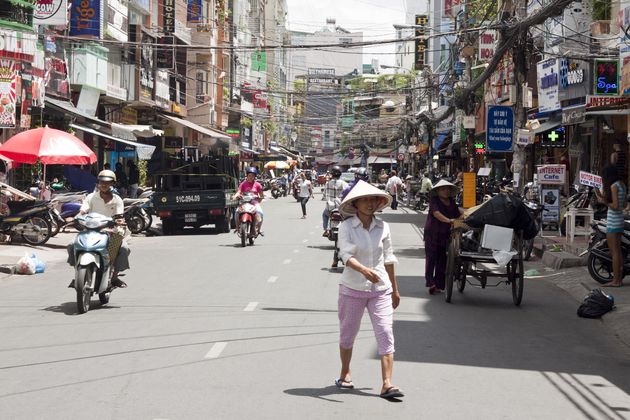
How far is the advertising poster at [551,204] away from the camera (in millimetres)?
23484

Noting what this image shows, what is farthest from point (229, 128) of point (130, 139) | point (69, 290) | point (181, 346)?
point (181, 346)

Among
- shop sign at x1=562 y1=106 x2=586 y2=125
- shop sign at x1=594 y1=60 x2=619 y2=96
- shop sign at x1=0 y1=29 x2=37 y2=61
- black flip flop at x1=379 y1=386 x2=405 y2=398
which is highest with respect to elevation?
shop sign at x1=0 y1=29 x2=37 y2=61

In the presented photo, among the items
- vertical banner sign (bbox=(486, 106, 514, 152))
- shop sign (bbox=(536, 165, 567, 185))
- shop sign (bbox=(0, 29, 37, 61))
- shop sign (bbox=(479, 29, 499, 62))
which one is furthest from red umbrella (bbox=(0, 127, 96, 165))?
shop sign (bbox=(479, 29, 499, 62))

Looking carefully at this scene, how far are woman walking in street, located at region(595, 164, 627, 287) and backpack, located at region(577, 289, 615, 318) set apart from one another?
240 centimetres

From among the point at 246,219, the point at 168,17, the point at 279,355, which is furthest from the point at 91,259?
the point at 168,17

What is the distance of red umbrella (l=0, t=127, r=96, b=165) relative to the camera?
71.8 feet

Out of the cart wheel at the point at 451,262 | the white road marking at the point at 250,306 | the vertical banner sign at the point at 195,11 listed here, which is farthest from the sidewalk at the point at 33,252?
the vertical banner sign at the point at 195,11

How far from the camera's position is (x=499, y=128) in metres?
24.6

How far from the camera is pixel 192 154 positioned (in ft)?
117

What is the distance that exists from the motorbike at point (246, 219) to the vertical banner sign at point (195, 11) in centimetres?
3534

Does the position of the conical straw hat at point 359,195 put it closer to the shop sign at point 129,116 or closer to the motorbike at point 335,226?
the motorbike at point 335,226

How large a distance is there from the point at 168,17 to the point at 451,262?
36.8m

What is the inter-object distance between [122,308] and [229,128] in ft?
211

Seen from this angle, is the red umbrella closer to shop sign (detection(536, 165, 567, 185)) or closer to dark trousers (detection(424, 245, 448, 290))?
dark trousers (detection(424, 245, 448, 290))
